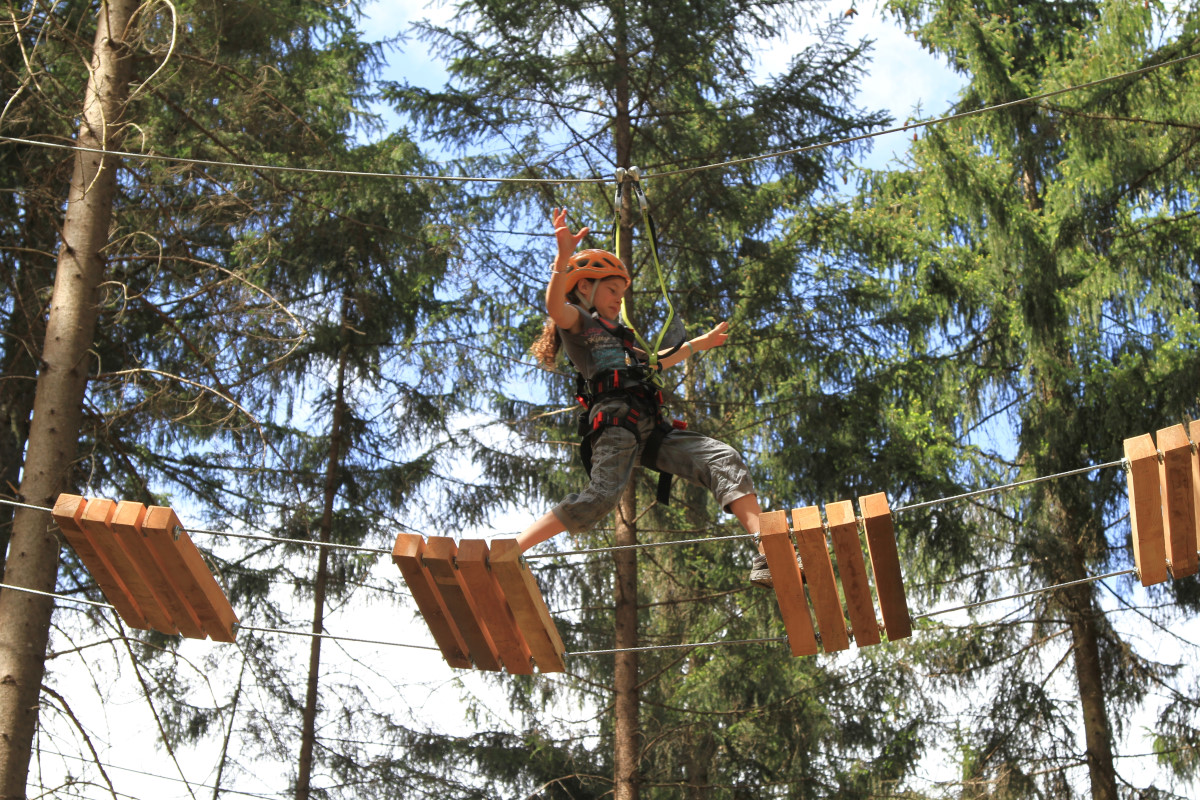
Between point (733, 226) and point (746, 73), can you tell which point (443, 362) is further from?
point (746, 73)

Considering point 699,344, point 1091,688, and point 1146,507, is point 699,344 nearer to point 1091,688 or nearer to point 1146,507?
point 1146,507

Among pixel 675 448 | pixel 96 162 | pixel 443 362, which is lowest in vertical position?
pixel 675 448

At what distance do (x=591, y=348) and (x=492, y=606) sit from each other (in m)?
1.16

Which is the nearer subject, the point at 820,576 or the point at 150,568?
the point at 820,576

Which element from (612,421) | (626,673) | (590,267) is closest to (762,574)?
(612,421)

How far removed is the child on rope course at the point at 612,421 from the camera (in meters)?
4.72

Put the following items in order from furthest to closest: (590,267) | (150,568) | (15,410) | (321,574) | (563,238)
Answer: (321,574) → (15,410) → (590,267) → (150,568) → (563,238)

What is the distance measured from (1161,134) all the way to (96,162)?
8.09 m

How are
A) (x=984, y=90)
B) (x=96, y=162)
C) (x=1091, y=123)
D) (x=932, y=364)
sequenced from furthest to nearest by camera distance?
1. (x=932, y=364)
2. (x=984, y=90)
3. (x=1091, y=123)
4. (x=96, y=162)

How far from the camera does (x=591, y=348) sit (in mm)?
4984

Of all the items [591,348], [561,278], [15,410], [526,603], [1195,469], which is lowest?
[526,603]

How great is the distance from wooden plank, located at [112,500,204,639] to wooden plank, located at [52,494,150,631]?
15 cm

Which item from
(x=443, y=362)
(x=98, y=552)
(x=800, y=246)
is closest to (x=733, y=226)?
(x=800, y=246)

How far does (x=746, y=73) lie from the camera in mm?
9938
